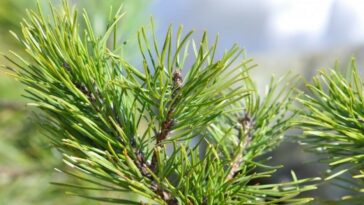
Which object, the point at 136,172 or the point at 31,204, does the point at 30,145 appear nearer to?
the point at 31,204

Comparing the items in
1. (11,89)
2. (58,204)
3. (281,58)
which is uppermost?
(281,58)

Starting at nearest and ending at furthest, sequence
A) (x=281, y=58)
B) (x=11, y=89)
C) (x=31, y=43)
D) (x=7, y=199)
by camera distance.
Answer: (x=31, y=43), (x=7, y=199), (x=11, y=89), (x=281, y=58)

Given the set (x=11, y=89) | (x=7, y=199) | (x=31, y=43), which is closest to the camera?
(x=31, y=43)

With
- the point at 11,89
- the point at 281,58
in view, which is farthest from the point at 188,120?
the point at 281,58

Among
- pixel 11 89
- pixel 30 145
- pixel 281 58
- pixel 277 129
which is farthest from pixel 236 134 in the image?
pixel 281 58

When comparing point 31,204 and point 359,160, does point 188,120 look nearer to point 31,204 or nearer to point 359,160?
point 359,160

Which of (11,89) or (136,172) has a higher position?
(11,89)

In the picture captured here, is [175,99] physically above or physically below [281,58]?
below

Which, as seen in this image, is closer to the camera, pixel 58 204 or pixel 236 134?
pixel 236 134

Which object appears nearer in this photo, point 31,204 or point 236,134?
point 236,134
